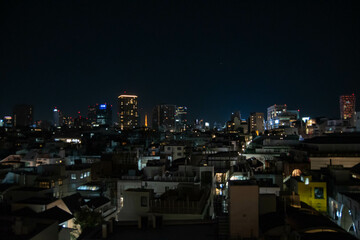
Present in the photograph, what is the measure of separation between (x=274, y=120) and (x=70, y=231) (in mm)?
132321

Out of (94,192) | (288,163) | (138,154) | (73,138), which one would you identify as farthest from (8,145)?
(288,163)

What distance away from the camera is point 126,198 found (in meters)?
13.5

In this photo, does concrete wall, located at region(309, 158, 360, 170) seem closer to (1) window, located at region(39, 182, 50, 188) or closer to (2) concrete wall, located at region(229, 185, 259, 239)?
(2) concrete wall, located at region(229, 185, 259, 239)

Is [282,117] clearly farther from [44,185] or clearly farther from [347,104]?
[44,185]

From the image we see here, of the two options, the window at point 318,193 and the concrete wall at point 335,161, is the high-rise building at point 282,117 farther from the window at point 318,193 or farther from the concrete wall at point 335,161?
the window at point 318,193

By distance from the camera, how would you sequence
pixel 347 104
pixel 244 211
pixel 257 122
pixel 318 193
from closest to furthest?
pixel 244 211 < pixel 318 193 < pixel 347 104 < pixel 257 122

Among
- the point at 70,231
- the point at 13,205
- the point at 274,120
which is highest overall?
the point at 274,120

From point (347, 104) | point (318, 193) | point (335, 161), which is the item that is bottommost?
point (318, 193)

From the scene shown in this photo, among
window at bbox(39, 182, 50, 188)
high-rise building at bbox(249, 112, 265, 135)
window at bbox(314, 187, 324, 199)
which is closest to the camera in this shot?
window at bbox(314, 187, 324, 199)

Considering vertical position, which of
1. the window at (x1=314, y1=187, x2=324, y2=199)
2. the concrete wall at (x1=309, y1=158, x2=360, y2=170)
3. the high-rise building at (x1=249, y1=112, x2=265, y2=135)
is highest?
the high-rise building at (x1=249, y1=112, x2=265, y2=135)

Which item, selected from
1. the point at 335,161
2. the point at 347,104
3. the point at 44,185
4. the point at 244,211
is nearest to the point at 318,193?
the point at 335,161

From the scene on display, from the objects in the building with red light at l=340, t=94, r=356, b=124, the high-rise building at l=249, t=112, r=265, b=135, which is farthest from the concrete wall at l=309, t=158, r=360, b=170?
the high-rise building at l=249, t=112, r=265, b=135

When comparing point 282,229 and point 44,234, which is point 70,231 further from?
point 282,229

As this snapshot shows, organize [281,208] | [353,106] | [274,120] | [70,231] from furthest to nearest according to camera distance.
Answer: [274,120], [353,106], [70,231], [281,208]
